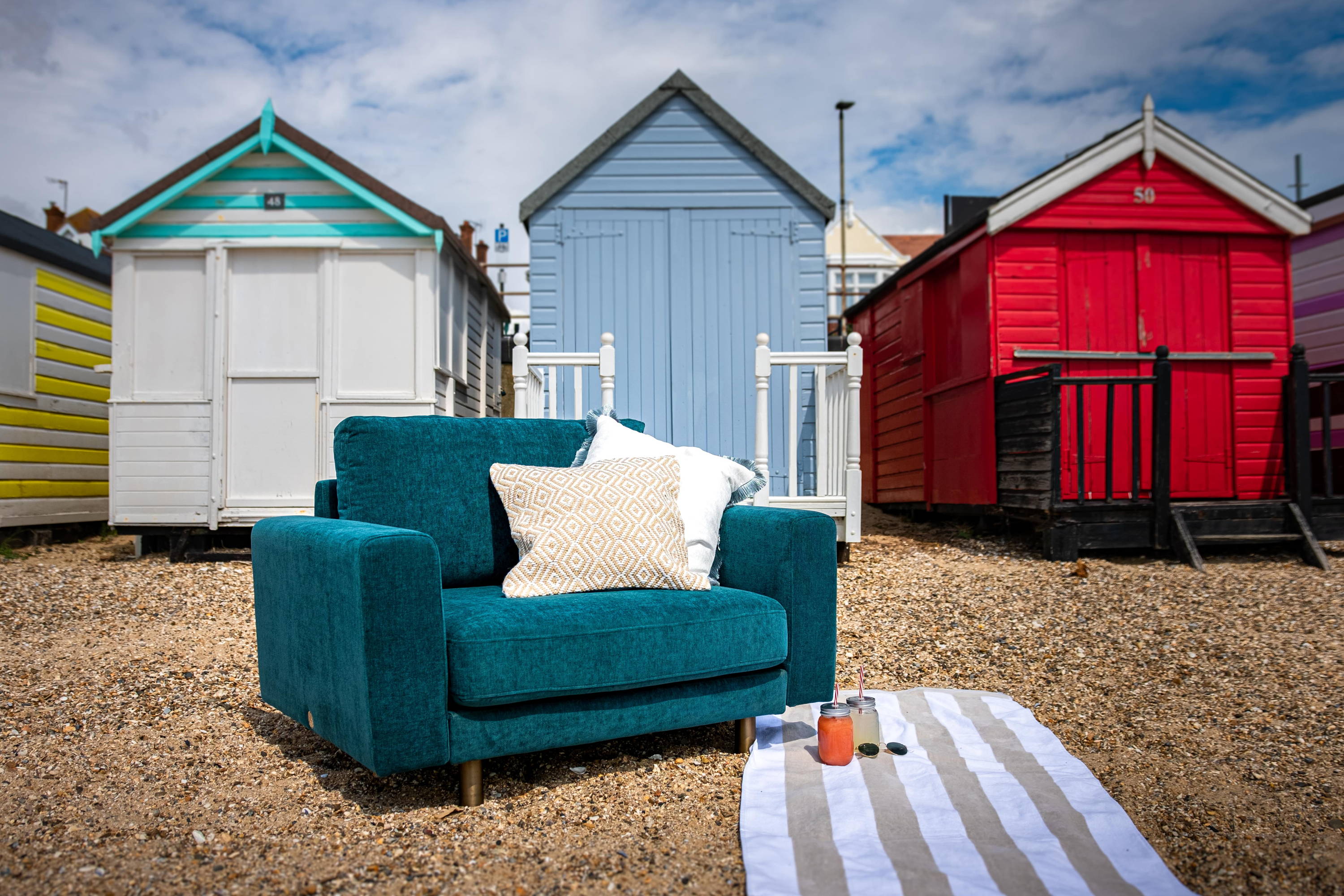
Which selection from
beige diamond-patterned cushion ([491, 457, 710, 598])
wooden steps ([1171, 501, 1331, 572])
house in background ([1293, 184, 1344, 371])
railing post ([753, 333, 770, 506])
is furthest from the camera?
house in background ([1293, 184, 1344, 371])

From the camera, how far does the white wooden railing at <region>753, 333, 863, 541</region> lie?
5.00m

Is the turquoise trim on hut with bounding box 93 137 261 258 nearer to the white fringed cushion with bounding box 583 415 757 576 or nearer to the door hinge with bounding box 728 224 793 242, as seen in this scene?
the door hinge with bounding box 728 224 793 242

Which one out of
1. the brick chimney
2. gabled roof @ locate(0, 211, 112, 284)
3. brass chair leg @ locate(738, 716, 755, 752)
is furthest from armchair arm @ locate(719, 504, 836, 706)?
the brick chimney

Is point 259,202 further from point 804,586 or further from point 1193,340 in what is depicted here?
point 1193,340

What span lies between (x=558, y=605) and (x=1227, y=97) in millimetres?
11371

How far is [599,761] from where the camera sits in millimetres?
2375

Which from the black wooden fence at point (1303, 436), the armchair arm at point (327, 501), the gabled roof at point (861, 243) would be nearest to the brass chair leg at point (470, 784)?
the armchair arm at point (327, 501)

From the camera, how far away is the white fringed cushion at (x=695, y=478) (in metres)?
2.51

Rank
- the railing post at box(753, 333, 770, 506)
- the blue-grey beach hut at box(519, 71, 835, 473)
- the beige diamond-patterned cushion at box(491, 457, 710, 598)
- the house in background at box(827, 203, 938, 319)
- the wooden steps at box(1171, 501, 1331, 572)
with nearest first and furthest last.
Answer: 1. the beige diamond-patterned cushion at box(491, 457, 710, 598)
2. the railing post at box(753, 333, 770, 506)
3. the wooden steps at box(1171, 501, 1331, 572)
4. the blue-grey beach hut at box(519, 71, 835, 473)
5. the house in background at box(827, 203, 938, 319)

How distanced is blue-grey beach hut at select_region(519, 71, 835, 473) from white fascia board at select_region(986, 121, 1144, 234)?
1.27 meters

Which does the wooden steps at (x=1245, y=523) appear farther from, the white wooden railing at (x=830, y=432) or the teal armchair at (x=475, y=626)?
the teal armchair at (x=475, y=626)

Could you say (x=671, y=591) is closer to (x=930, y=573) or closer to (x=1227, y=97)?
(x=930, y=573)

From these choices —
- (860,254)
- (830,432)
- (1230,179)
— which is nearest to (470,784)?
(830,432)

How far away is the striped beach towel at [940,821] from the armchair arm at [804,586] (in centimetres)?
24
